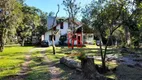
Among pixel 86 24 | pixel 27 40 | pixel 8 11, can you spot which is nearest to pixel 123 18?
pixel 86 24

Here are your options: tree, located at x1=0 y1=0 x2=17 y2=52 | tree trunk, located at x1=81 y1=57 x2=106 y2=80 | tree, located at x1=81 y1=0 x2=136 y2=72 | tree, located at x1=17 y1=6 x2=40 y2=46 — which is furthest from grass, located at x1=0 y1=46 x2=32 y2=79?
tree, located at x1=17 y1=6 x2=40 y2=46

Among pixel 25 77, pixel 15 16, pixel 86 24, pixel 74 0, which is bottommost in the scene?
pixel 25 77

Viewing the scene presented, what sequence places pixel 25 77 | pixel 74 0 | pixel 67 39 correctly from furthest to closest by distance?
pixel 67 39 → pixel 74 0 → pixel 25 77

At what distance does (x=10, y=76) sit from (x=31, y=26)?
135 feet

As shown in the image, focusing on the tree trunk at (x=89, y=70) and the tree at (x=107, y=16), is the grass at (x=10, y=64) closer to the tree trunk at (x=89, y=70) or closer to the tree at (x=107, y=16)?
the tree trunk at (x=89, y=70)

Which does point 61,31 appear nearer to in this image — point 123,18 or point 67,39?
point 67,39

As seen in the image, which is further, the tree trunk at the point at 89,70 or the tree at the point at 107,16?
the tree at the point at 107,16

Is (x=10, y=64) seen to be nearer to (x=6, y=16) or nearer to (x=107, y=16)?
(x=107, y=16)

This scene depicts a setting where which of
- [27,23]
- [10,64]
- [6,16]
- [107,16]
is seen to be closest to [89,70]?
[107,16]

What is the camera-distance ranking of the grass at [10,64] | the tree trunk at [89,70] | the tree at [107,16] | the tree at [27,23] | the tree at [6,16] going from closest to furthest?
the tree trunk at [89,70]
the tree at [107,16]
the grass at [10,64]
the tree at [6,16]
the tree at [27,23]

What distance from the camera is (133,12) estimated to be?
12.6 meters

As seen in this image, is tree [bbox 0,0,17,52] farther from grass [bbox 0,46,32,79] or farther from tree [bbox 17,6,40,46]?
tree [bbox 17,6,40,46]

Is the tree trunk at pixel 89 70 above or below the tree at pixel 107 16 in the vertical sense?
below

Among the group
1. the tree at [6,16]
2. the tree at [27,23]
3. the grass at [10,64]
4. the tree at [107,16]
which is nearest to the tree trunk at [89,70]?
the tree at [107,16]
